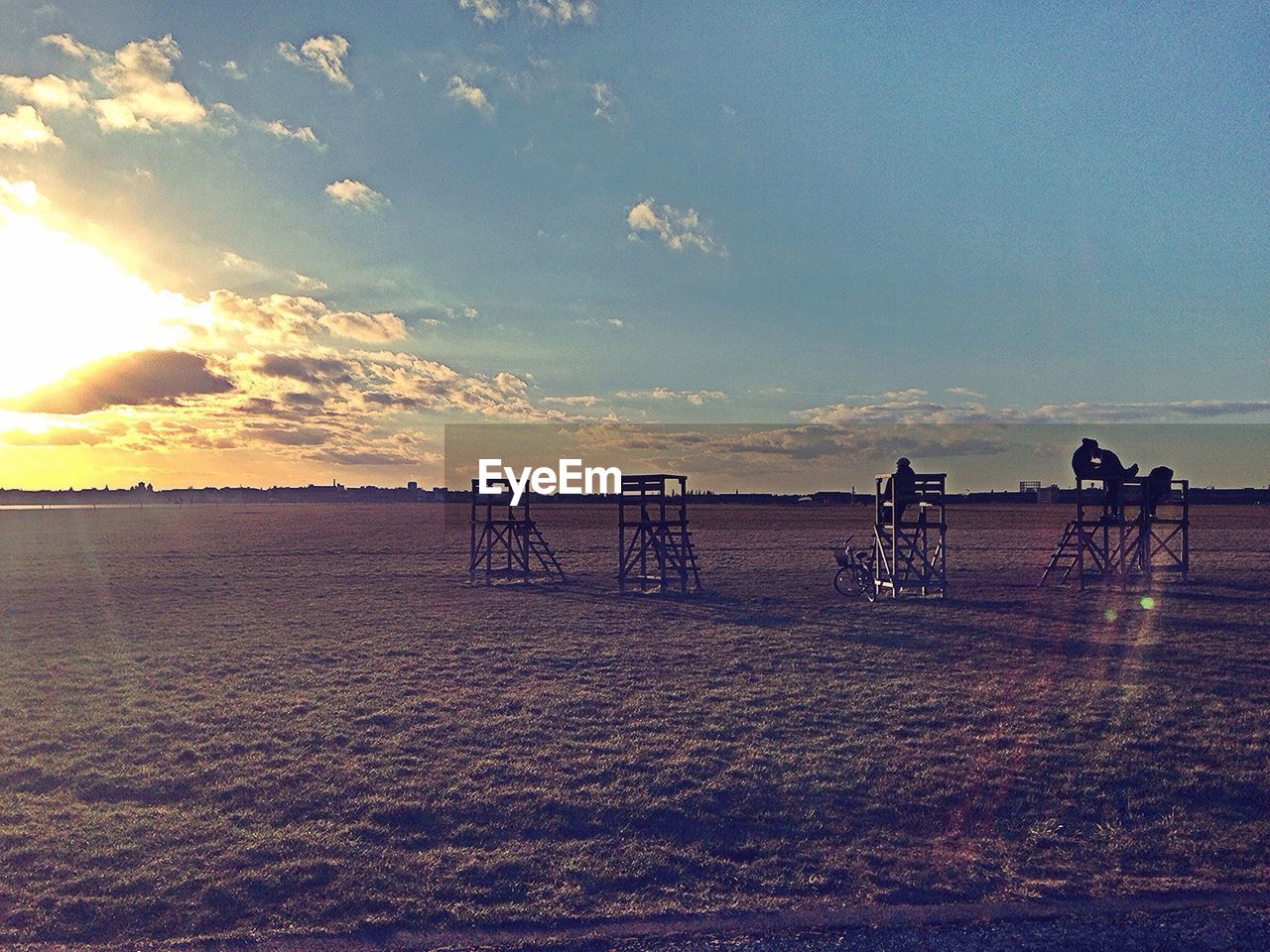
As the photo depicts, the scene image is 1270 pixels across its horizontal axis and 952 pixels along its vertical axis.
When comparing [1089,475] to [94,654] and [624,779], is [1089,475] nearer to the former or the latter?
[624,779]

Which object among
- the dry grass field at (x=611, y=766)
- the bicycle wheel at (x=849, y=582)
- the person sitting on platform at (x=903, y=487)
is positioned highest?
the person sitting on platform at (x=903, y=487)

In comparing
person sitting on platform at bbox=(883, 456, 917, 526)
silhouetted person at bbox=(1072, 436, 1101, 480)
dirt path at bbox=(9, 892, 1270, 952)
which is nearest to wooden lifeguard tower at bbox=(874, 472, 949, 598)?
person sitting on platform at bbox=(883, 456, 917, 526)

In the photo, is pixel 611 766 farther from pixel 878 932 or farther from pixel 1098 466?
pixel 1098 466

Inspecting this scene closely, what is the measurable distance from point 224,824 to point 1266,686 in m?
13.4

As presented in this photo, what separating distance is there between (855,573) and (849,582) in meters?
0.80

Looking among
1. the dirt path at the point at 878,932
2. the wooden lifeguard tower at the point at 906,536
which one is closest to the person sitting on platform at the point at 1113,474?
the wooden lifeguard tower at the point at 906,536

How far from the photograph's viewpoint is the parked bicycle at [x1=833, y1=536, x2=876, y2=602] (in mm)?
25141

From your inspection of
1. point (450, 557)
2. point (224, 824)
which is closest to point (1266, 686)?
point (224, 824)

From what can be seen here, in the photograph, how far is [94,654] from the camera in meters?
17.2

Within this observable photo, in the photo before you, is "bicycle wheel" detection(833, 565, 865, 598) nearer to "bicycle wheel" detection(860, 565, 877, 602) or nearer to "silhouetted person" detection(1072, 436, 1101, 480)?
"bicycle wheel" detection(860, 565, 877, 602)

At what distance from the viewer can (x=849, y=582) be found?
26.2 meters

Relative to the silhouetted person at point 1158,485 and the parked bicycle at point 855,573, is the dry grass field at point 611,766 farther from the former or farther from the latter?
the silhouetted person at point 1158,485

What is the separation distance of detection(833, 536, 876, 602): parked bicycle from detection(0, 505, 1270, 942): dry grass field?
380 cm

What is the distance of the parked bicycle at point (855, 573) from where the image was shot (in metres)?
25.1
